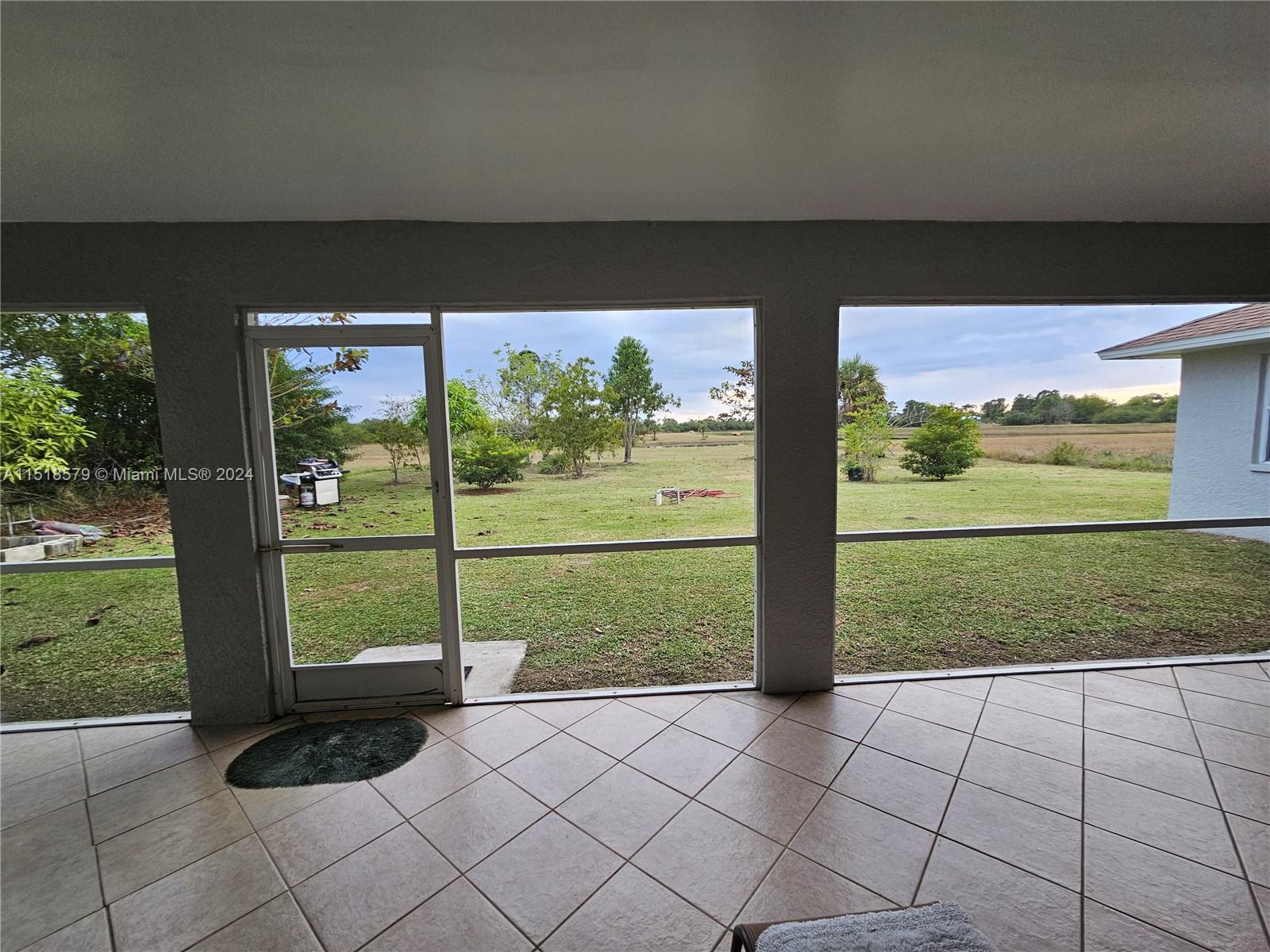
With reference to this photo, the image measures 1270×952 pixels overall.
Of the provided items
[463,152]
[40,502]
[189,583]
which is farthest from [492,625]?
[463,152]

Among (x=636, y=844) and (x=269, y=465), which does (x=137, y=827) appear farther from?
(x=636, y=844)

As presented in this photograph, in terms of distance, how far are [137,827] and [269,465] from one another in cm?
157

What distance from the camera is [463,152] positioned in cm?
172

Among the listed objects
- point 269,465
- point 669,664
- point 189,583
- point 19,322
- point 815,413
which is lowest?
point 669,664

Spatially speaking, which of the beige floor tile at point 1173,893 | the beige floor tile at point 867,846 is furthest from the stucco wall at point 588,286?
the beige floor tile at point 1173,893

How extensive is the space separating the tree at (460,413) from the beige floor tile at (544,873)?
191cm

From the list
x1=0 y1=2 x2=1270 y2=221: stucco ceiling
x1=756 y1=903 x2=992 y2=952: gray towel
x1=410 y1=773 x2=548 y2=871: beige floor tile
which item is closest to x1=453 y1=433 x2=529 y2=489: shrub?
x1=0 y1=2 x2=1270 y2=221: stucco ceiling

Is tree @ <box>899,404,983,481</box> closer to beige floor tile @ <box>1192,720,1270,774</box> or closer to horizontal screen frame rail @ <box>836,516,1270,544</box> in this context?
horizontal screen frame rail @ <box>836,516,1270,544</box>

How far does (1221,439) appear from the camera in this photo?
12.0ft

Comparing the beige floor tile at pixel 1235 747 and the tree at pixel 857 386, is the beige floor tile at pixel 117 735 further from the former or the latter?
the beige floor tile at pixel 1235 747

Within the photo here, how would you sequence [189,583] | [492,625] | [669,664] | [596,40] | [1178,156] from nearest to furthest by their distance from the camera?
[596,40] < [1178,156] < [189,583] < [669,664] < [492,625]

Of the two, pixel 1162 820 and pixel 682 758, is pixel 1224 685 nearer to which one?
pixel 1162 820

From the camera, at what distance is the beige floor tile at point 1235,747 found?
6.39 ft

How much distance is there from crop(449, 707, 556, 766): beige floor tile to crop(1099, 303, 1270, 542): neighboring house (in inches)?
190
